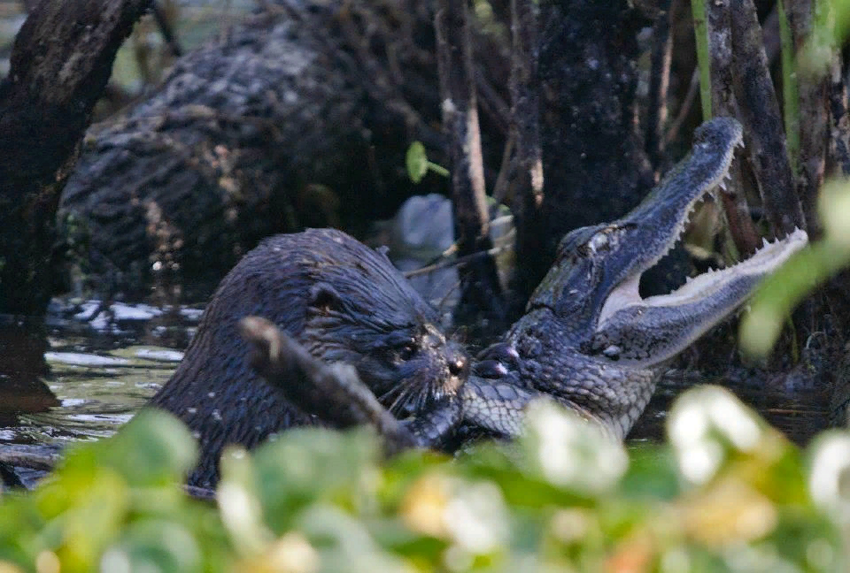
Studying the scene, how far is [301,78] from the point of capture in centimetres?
789

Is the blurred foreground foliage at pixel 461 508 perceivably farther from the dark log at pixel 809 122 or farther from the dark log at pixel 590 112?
the dark log at pixel 590 112

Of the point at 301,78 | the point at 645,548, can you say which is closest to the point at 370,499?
the point at 645,548

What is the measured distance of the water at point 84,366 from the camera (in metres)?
4.46

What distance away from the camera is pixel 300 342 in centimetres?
320

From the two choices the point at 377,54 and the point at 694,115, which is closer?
the point at 694,115

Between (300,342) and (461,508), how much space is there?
1930 mm

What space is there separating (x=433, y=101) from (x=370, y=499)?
275 inches

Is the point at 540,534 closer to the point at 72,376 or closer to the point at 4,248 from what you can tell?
the point at 72,376

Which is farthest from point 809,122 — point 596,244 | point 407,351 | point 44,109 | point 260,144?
point 260,144

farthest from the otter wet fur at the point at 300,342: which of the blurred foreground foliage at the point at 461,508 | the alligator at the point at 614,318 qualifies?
the blurred foreground foliage at the point at 461,508

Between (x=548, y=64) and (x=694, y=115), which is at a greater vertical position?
(x=548, y=64)

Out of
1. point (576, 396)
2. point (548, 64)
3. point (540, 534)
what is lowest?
point (576, 396)

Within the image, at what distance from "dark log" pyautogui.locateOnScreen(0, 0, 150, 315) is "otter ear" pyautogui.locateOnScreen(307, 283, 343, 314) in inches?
91.7

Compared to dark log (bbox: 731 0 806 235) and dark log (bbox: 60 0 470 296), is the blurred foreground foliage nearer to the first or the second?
dark log (bbox: 731 0 806 235)
